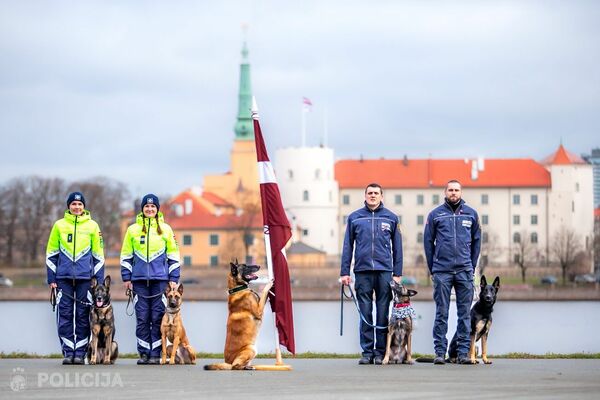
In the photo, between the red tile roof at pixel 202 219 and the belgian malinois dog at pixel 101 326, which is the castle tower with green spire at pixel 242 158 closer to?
the red tile roof at pixel 202 219

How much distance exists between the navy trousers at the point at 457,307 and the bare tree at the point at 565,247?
9894 centimetres

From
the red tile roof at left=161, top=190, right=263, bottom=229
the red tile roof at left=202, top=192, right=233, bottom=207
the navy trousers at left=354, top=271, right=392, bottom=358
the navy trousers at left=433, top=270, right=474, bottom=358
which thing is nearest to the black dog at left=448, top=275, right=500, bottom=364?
the navy trousers at left=433, top=270, right=474, bottom=358

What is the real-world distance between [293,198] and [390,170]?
13.7 meters

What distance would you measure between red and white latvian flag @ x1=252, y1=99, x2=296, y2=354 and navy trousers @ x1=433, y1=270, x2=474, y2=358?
5.66 feet

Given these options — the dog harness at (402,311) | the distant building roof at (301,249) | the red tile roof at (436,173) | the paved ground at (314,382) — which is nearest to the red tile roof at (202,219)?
the distant building roof at (301,249)

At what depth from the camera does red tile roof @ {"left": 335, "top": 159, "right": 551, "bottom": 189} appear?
6171 inches

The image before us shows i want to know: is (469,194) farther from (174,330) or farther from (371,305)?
(174,330)

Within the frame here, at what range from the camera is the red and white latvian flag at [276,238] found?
725 inches

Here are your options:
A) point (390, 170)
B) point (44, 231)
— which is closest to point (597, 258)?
point (390, 170)

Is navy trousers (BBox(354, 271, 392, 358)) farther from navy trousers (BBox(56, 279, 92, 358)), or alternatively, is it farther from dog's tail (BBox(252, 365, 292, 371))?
navy trousers (BBox(56, 279, 92, 358))

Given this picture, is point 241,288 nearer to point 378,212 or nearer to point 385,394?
point 378,212

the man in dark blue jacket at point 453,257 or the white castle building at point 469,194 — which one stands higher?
the white castle building at point 469,194

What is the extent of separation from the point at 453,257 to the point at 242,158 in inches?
6350

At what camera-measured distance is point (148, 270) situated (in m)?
19.1
